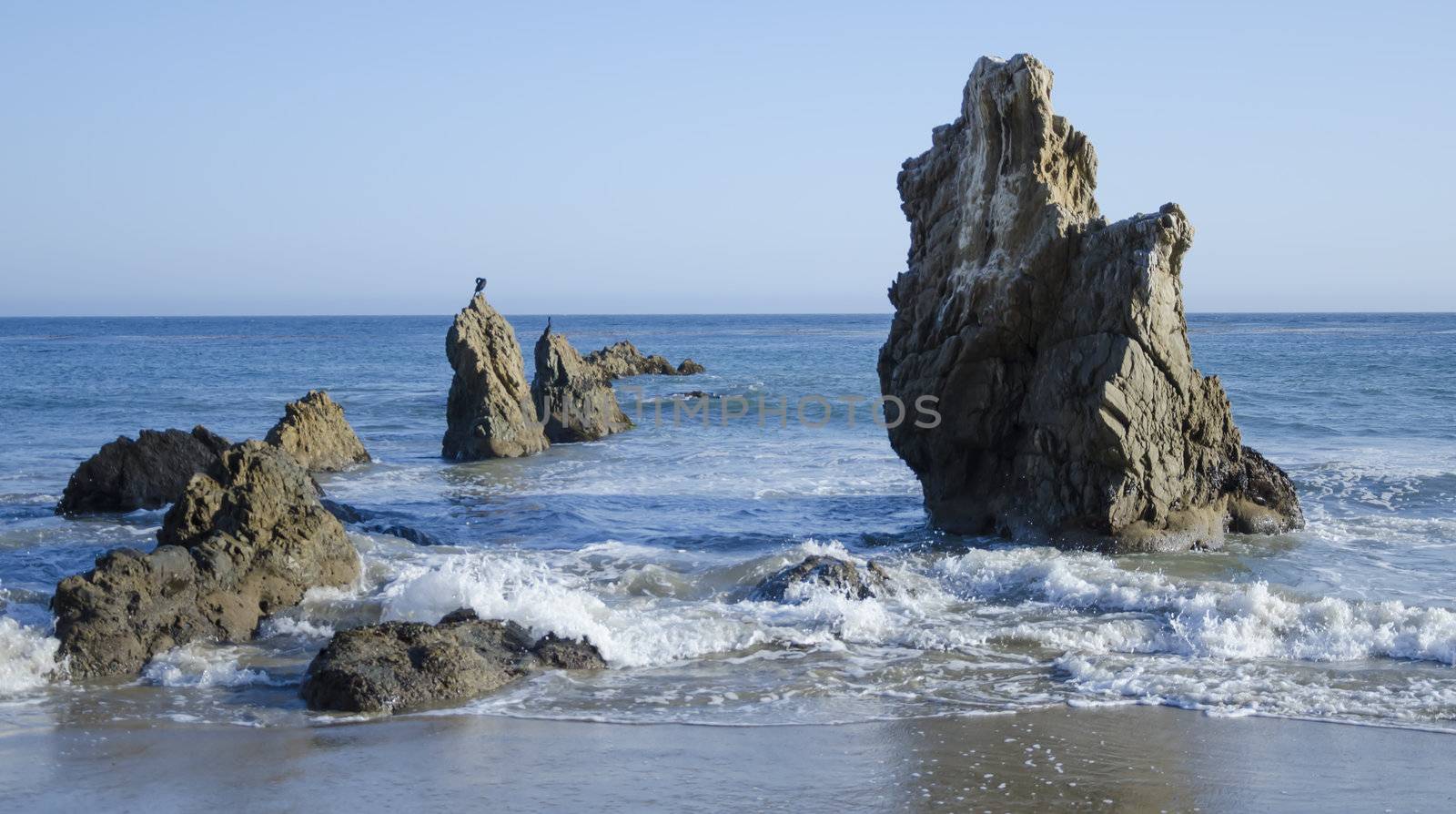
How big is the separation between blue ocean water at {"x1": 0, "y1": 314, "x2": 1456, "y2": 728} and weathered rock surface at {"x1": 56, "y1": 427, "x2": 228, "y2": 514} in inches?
19.9

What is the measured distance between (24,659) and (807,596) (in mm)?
5714

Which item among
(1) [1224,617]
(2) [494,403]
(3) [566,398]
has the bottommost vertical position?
(1) [1224,617]

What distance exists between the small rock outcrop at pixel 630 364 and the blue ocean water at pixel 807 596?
19.1 m

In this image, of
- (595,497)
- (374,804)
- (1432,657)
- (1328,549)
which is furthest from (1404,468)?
(374,804)

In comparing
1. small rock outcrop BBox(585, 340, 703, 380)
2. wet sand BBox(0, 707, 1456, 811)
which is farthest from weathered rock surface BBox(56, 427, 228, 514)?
small rock outcrop BBox(585, 340, 703, 380)

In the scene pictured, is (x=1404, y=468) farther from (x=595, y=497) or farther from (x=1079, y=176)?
(x=595, y=497)

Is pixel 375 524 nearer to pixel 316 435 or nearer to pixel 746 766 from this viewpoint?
pixel 316 435

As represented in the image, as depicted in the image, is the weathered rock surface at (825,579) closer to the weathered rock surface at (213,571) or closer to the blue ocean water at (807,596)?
the blue ocean water at (807,596)

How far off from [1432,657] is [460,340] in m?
14.8

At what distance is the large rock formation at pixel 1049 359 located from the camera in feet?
38.3

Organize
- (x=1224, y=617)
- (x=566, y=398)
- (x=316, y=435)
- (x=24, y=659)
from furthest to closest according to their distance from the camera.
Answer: (x=566, y=398), (x=316, y=435), (x=1224, y=617), (x=24, y=659)

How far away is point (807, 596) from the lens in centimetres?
1023

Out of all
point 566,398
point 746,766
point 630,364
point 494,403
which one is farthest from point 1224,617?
point 630,364

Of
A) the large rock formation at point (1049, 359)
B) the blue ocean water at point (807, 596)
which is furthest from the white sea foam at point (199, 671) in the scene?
the large rock formation at point (1049, 359)
